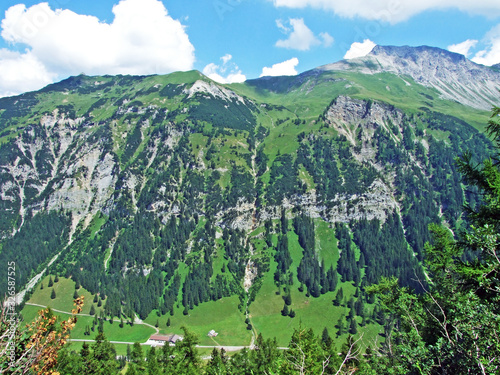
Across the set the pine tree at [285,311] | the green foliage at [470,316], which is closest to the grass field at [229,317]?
the pine tree at [285,311]

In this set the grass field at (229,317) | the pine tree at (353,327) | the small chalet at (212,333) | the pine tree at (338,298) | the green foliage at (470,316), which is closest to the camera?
the green foliage at (470,316)

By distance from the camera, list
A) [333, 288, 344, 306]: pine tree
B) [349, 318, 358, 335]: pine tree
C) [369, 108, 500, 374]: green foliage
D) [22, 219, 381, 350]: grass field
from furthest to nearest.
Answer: [333, 288, 344, 306]: pine tree, [22, 219, 381, 350]: grass field, [349, 318, 358, 335]: pine tree, [369, 108, 500, 374]: green foliage

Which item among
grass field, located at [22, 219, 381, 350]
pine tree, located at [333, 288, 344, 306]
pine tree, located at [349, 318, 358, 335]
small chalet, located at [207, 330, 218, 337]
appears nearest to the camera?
pine tree, located at [349, 318, 358, 335]

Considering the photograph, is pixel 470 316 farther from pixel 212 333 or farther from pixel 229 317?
pixel 229 317

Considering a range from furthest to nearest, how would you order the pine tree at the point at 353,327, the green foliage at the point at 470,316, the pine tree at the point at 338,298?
the pine tree at the point at 338,298
the pine tree at the point at 353,327
the green foliage at the point at 470,316

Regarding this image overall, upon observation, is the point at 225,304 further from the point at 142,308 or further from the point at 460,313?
the point at 460,313

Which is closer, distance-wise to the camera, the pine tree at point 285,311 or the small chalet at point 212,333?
the small chalet at point 212,333

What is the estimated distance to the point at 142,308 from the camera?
17888cm

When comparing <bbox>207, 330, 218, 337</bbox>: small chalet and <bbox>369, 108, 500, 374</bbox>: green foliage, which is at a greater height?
<bbox>369, 108, 500, 374</bbox>: green foliage

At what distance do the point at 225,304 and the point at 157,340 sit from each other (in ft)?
154

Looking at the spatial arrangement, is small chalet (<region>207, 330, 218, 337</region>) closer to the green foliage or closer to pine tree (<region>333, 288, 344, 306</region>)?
pine tree (<region>333, 288, 344, 306</region>)

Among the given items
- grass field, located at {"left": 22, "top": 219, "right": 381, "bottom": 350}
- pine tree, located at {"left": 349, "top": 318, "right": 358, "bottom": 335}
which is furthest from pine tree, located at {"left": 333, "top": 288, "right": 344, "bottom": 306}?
pine tree, located at {"left": 349, "top": 318, "right": 358, "bottom": 335}

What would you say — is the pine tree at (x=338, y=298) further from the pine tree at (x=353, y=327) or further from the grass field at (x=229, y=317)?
the pine tree at (x=353, y=327)

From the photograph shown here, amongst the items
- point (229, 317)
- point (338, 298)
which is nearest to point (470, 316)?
point (229, 317)
